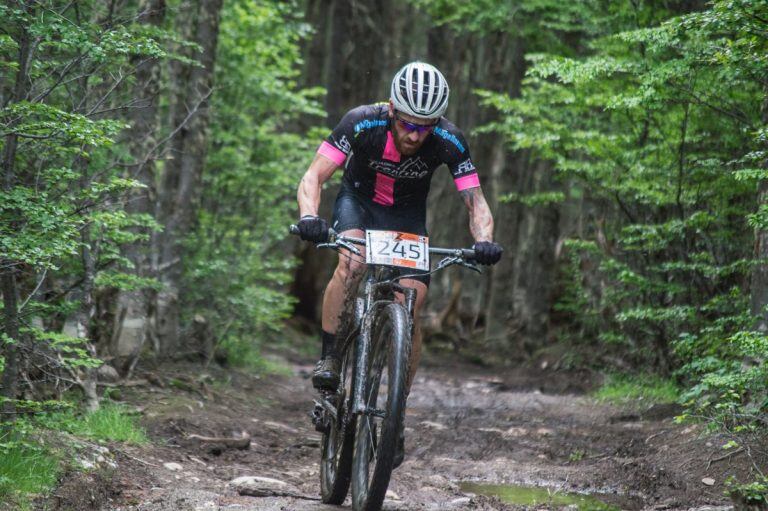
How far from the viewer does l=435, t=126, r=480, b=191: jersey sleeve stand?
569 cm

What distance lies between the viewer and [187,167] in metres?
11.3

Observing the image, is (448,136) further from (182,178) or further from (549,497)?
(182,178)

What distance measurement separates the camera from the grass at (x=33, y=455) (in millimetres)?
4625

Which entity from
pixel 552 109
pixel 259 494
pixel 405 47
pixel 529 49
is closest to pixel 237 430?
pixel 259 494

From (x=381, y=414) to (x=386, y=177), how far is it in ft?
5.71

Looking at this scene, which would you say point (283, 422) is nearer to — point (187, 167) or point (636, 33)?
point (187, 167)

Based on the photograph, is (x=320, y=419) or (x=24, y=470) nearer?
(x=24, y=470)

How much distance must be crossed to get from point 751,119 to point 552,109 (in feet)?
13.6

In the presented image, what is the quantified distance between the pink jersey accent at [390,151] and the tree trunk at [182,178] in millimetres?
5567

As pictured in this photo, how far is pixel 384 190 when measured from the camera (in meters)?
5.85

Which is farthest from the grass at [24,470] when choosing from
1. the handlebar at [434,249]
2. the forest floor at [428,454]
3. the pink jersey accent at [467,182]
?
the pink jersey accent at [467,182]

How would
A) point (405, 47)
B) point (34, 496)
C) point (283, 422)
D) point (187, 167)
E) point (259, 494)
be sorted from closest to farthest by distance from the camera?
point (34, 496), point (259, 494), point (283, 422), point (187, 167), point (405, 47)

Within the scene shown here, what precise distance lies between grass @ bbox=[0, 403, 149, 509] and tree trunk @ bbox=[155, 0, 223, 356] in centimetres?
455

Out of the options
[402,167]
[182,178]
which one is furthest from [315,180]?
[182,178]
